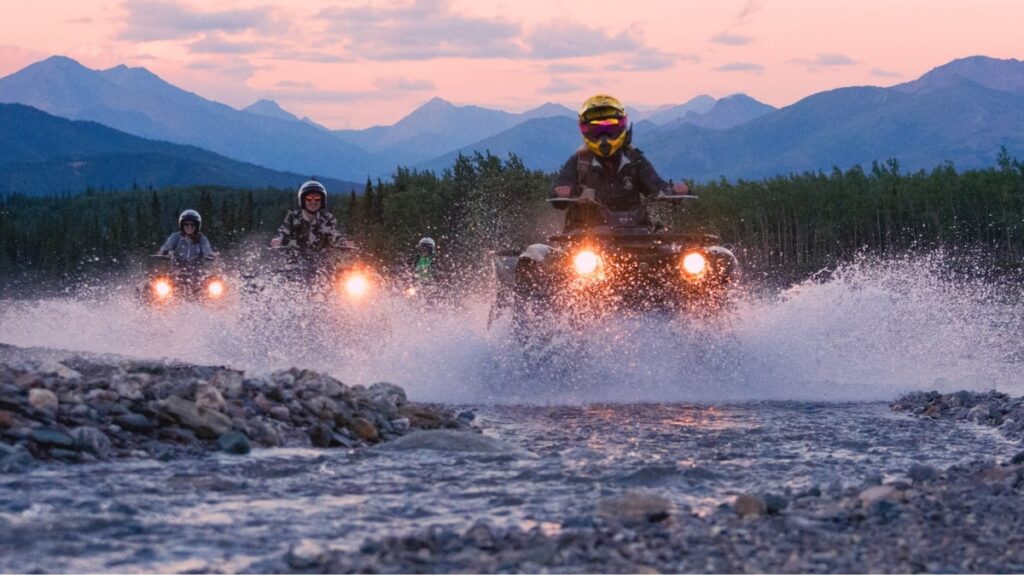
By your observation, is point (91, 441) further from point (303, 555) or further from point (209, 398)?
point (303, 555)

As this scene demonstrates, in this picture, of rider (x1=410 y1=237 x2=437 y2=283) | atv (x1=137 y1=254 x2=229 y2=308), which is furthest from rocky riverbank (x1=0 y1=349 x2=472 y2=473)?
rider (x1=410 y1=237 x2=437 y2=283)

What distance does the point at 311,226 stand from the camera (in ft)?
67.6

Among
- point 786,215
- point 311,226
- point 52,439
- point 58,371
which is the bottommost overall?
point 52,439

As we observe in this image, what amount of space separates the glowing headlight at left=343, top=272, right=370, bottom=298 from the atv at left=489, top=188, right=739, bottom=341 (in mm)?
4594

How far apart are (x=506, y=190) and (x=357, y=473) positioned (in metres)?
77.5

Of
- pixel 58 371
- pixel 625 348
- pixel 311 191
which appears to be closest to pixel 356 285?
pixel 311 191

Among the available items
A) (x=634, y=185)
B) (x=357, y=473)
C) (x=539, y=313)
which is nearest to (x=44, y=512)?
(x=357, y=473)

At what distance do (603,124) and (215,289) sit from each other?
28.8 ft

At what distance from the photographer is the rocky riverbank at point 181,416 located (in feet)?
31.1

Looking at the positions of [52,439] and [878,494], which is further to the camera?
[52,439]

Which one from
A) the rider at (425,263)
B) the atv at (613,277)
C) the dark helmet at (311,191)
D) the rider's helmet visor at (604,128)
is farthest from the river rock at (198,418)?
the rider at (425,263)

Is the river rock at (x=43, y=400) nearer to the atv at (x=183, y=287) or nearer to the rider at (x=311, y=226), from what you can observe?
the rider at (x=311, y=226)

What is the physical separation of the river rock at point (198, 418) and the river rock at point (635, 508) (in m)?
3.52

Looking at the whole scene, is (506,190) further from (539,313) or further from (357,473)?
(357,473)
